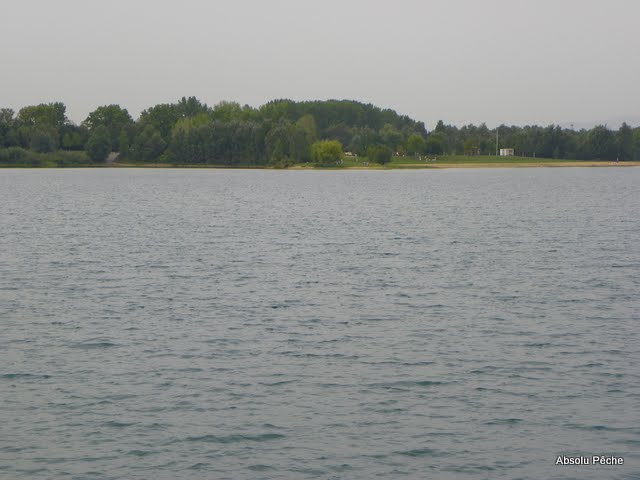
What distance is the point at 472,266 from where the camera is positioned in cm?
4338

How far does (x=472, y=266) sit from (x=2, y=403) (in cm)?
2805

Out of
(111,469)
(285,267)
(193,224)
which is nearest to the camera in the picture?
(111,469)

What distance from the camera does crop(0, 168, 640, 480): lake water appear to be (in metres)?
17.2

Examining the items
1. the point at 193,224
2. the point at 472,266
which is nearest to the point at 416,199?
the point at 193,224

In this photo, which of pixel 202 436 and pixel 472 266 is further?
pixel 472 266

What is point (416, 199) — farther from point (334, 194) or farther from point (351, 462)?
point (351, 462)

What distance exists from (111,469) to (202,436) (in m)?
2.27

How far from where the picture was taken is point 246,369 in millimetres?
22953

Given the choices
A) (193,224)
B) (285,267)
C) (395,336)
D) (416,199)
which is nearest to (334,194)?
(416,199)

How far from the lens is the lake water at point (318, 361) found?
17219 millimetres

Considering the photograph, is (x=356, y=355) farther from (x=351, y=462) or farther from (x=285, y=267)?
(x=285, y=267)

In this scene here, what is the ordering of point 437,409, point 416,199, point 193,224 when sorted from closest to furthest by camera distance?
point 437,409 < point 193,224 < point 416,199

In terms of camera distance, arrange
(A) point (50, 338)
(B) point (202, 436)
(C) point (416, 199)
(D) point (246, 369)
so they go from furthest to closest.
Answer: (C) point (416, 199) → (A) point (50, 338) → (D) point (246, 369) → (B) point (202, 436)

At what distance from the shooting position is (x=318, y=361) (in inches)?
938
